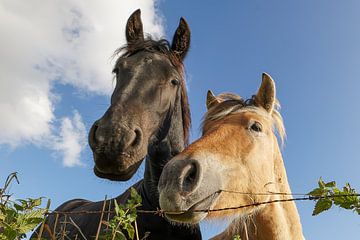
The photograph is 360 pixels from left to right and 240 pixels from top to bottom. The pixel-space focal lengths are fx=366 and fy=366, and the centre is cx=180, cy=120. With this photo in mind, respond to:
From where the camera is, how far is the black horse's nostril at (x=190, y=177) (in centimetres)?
316

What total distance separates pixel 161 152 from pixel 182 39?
2.00 metres

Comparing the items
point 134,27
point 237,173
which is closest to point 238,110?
point 237,173

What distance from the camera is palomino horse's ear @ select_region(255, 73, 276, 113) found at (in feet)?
15.5

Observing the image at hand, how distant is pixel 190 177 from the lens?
3307 millimetres

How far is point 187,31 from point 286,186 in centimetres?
280

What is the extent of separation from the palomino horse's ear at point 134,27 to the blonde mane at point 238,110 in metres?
1.90

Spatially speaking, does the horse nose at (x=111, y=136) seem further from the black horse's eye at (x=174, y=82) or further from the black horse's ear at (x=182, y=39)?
the black horse's ear at (x=182, y=39)

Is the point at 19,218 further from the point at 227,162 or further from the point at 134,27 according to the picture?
the point at 134,27

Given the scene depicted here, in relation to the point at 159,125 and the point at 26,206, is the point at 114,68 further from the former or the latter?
the point at 26,206

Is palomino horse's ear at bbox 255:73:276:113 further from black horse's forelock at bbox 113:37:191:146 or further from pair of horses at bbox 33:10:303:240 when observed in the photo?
black horse's forelock at bbox 113:37:191:146

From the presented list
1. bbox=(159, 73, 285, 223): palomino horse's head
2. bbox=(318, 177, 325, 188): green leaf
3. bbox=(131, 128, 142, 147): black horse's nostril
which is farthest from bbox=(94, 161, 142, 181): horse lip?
bbox=(318, 177, 325, 188): green leaf

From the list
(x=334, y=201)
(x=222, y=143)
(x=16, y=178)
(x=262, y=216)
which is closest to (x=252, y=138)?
(x=222, y=143)

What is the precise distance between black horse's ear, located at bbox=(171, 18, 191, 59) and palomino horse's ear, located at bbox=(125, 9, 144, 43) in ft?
1.92

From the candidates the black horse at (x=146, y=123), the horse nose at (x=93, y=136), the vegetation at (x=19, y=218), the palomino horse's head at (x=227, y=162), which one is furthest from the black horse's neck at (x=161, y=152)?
the vegetation at (x=19, y=218)
